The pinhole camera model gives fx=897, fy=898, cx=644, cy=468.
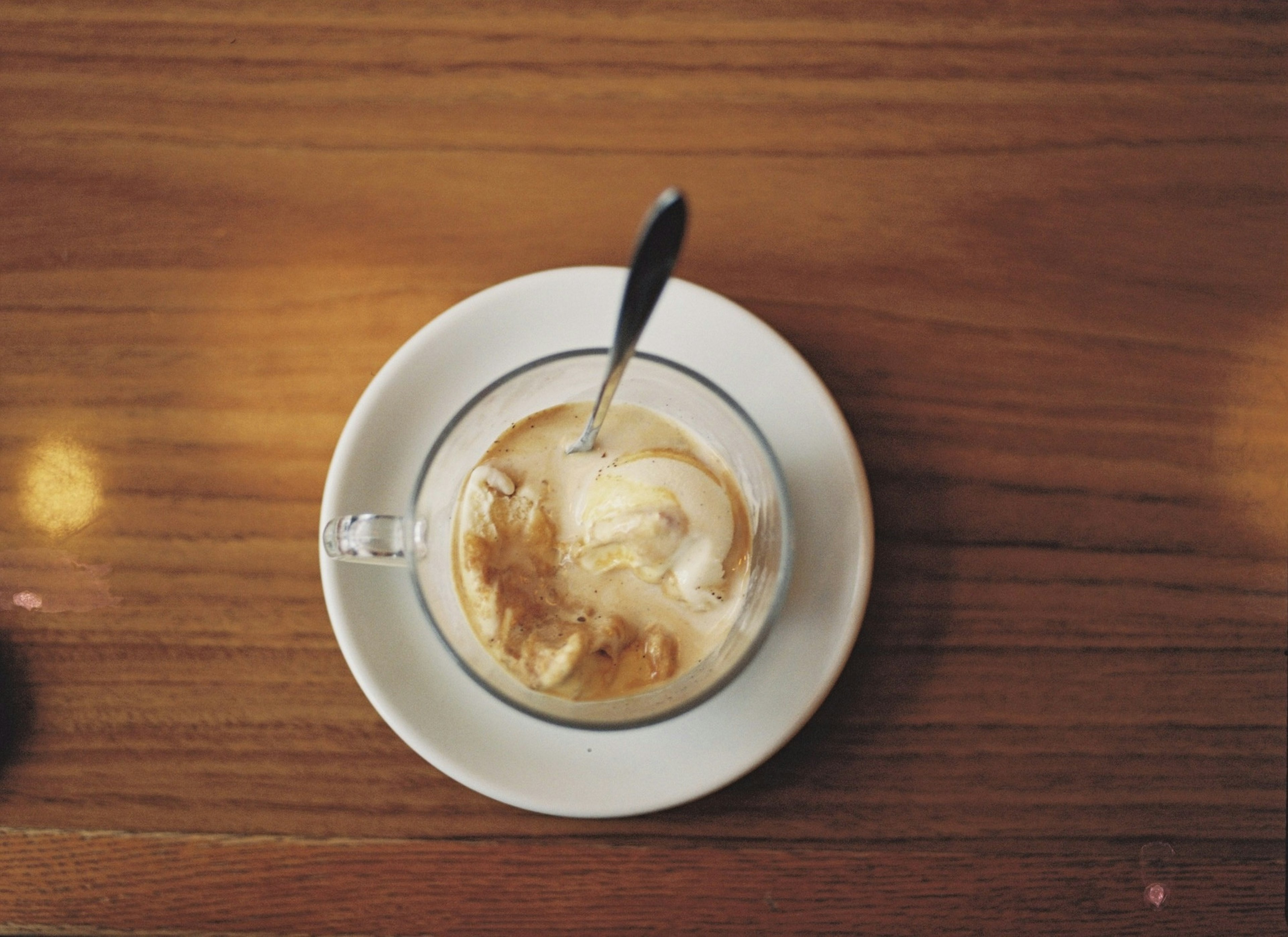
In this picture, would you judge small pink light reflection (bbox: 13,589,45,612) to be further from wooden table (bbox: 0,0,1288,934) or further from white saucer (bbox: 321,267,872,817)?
white saucer (bbox: 321,267,872,817)

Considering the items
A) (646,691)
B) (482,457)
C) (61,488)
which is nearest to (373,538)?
(482,457)

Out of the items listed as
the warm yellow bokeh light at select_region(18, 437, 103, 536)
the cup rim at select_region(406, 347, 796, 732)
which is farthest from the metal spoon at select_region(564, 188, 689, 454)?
the warm yellow bokeh light at select_region(18, 437, 103, 536)

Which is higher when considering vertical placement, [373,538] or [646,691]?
[373,538]

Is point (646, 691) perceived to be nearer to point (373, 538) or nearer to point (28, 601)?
point (373, 538)

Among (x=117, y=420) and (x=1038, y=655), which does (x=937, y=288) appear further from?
(x=117, y=420)

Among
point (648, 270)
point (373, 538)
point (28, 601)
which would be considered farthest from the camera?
point (28, 601)

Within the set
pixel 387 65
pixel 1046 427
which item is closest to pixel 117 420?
pixel 387 65

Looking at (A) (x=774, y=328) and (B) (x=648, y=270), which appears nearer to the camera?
(B) (x=648, y=270)

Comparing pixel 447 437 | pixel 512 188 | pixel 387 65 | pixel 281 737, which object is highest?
pixel 387 65
